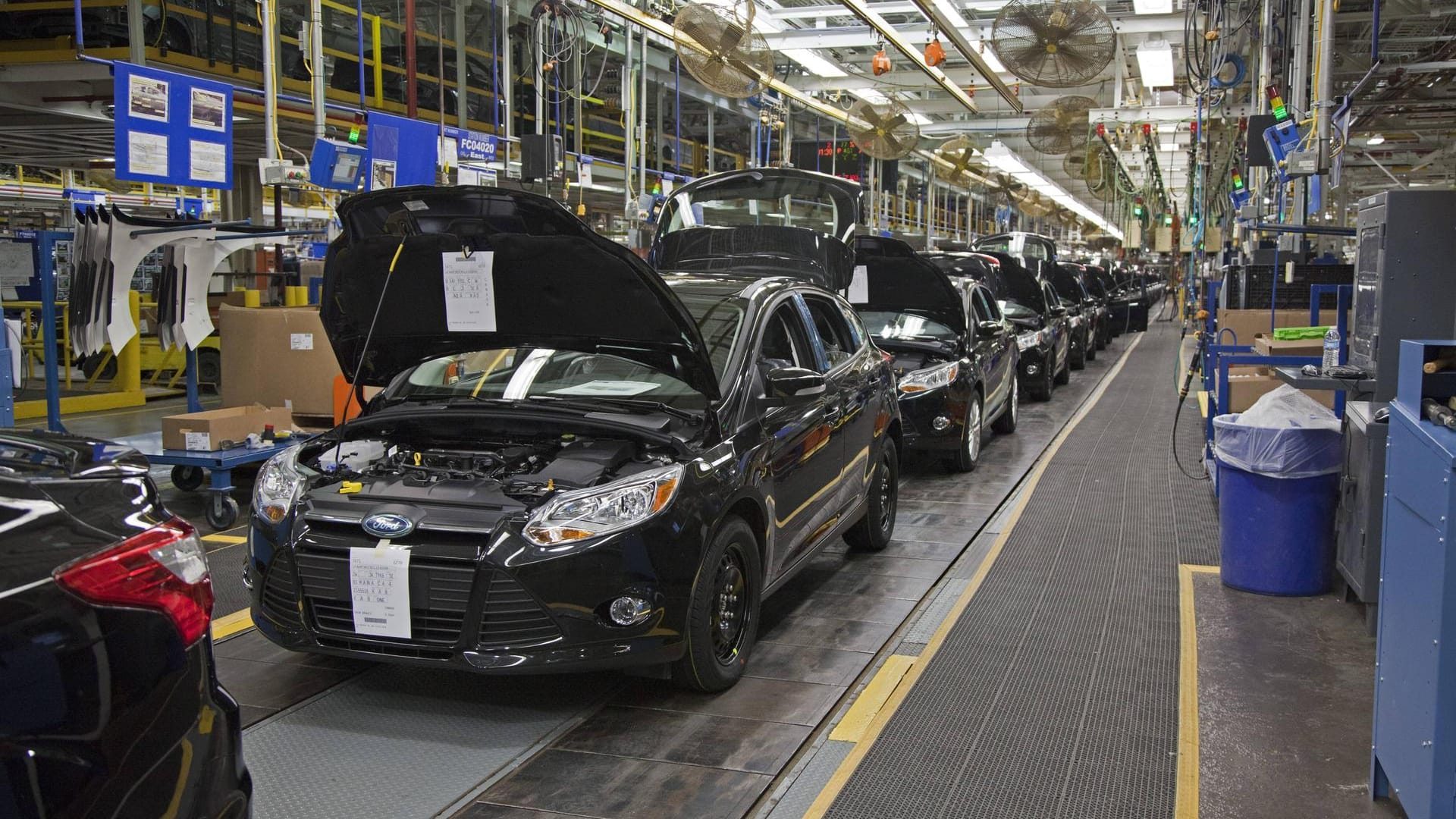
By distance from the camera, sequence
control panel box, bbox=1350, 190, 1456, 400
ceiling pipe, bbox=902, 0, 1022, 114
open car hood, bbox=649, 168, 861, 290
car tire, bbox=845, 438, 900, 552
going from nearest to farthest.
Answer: control panel box, bbox=1350, 190, 1456, 400 → car tire, bbox=845, 438, 900, 552 → open car hood, bbox=649, 168, 861, 290 → ceiling pipe, bbox=902, 0, 1022, 114

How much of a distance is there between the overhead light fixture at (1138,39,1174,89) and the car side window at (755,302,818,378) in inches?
499

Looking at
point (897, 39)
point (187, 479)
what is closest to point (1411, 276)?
point (187, 479)

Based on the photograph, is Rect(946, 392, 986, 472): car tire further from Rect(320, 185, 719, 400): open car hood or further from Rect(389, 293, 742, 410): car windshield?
Rect(320, 185, 719, 400): open car hood

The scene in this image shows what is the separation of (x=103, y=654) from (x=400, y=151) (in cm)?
924

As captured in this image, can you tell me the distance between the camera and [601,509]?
3773mm

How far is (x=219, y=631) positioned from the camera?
492cm

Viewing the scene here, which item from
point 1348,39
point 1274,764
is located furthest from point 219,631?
point 1348,39

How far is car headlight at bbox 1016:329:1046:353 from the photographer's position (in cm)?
1300

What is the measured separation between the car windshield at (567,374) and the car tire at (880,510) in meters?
1.72

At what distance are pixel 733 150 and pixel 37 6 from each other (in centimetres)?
1606

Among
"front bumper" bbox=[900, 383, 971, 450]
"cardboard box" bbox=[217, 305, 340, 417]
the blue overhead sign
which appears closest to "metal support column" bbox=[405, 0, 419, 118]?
the blue overhead sign

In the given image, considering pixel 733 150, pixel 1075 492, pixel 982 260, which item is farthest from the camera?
pixel 733 150

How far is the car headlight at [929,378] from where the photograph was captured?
8.37 meters

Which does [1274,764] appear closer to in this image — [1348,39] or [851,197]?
[851,197]
